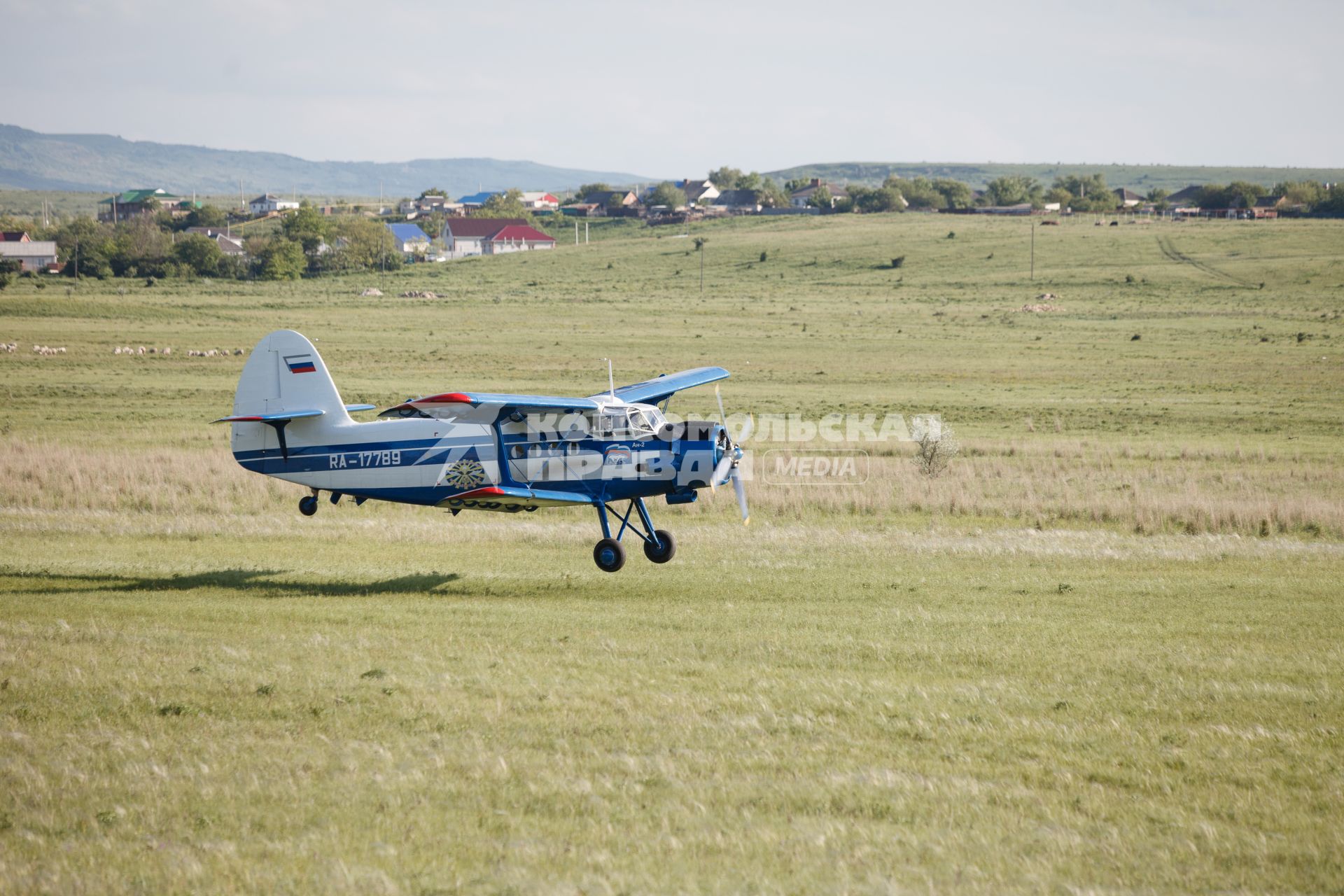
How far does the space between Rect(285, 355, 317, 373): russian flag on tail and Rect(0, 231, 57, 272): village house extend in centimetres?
11074

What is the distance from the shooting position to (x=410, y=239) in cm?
14988

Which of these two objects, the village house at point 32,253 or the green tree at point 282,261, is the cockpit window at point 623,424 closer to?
the green tree at point 282,261

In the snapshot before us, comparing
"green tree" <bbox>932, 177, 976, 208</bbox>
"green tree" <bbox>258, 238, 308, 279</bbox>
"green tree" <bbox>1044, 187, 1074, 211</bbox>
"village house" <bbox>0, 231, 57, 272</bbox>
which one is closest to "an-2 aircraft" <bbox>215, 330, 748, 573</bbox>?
"green tree" <bbox>258, 238, 308, 279</bbox>

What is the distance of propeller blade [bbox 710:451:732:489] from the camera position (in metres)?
17.6

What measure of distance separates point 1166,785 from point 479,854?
214 inches

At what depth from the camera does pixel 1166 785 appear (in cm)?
948

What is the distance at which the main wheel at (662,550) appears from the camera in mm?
18853

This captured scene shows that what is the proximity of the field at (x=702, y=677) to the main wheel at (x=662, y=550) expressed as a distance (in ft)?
1.25

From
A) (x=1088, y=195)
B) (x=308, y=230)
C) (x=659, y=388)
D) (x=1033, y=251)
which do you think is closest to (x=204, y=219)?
(x=308, y=230)

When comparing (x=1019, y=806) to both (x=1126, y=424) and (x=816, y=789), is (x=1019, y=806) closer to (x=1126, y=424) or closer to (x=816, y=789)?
(x=816, y=789)

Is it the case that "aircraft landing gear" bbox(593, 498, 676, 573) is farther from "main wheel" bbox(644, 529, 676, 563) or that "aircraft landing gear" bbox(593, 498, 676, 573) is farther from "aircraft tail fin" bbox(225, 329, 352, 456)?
"aircraft tail fin" bbox(225, 329, 352, 456)

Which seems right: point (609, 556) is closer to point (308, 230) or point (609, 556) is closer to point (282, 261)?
point (282, 261)

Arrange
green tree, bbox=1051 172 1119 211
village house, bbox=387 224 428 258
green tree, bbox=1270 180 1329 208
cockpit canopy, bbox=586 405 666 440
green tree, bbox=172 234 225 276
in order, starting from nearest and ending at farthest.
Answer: cockpit canopy, bbox=586 405 666 440
green tree, bbox=172 234 225 276
village house, bbox=387 224 428 258
green tree, bbox=1270 180 1329 208
green tree, bbox=1051 172 1119 211

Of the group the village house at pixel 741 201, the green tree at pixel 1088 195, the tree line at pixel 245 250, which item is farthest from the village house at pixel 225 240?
the green tree at pixel 1088 195
